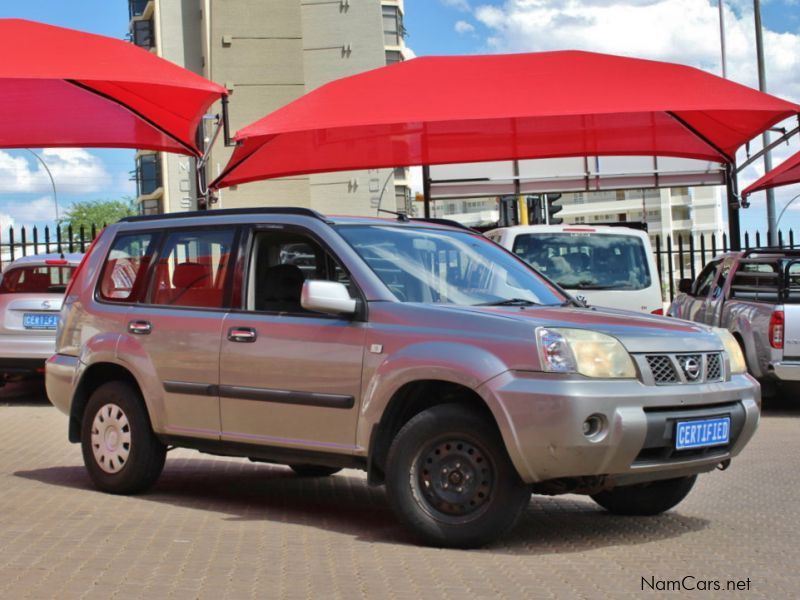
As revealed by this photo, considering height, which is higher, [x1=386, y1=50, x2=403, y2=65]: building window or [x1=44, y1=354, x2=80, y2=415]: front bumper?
[x1=386, y1=50, x2=403, y2=65]: building window

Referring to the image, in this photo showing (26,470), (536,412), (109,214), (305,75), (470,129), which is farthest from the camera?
(109,214)

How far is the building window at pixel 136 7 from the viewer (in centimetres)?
9031

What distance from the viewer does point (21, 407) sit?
52.0 ft

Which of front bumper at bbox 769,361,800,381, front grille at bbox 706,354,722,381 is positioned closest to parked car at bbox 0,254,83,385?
front bumper at bbox 769,361,800,381

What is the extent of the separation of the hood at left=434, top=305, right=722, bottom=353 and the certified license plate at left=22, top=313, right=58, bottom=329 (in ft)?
31.6

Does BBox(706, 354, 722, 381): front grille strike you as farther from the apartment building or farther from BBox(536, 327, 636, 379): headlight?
the apartment building

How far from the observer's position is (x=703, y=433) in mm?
6527

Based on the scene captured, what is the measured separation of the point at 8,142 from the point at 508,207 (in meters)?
14.5

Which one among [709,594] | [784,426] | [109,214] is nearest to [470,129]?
[784,426]

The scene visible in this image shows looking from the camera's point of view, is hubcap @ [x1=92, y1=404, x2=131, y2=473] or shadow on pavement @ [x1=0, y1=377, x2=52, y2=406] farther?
shadow on pavement @ [x1=0, y1=377, x2=52, y2=406]

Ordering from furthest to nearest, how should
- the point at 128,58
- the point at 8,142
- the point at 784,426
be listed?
1. the point at 8,142
2. the point at 128,58
3. the point at 784,426

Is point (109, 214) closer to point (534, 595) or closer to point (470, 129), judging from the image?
point (470, 129)

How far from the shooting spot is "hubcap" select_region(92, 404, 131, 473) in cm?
834

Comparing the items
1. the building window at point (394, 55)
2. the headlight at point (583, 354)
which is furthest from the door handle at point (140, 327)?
the building window at point (394, 55)
